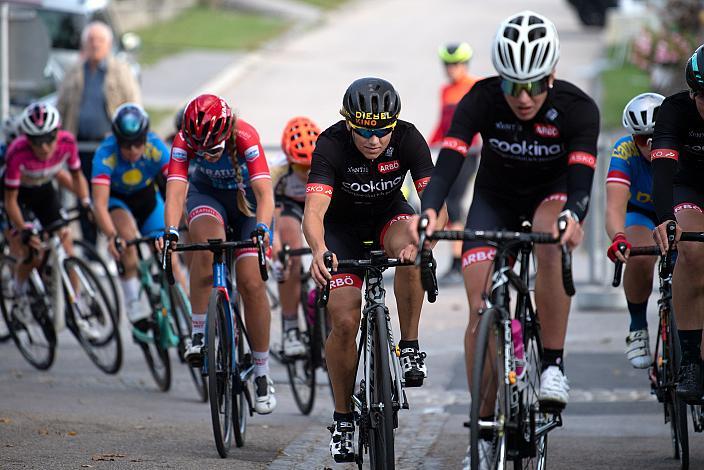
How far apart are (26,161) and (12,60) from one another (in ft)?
19.9

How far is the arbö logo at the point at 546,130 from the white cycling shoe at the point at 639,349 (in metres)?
1.86

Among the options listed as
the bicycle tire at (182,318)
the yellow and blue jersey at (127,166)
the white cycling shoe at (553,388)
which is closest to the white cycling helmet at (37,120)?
the yellow and blue jersey at (127,166)

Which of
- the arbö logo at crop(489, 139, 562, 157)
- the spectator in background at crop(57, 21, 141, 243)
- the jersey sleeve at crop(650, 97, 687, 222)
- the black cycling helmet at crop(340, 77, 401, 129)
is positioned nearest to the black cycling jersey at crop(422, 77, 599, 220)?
the arbö logo at crop(489, 139, 562, 157)

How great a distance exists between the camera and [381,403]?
21.9ft

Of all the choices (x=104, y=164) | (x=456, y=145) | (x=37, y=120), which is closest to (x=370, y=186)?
(x=456, y=145)

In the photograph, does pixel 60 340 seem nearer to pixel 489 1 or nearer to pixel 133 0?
pixel 133 0

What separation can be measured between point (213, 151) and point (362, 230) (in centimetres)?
140

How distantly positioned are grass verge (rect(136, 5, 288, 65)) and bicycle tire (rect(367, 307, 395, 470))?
2182 cm

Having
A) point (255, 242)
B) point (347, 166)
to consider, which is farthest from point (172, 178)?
point (347, 166)

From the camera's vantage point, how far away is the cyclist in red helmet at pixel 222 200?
26.9 ft

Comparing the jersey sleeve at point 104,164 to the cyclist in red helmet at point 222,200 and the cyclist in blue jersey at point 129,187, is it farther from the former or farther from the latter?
the cyclist in red helmet at point 222,200

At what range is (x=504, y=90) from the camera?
676 cm

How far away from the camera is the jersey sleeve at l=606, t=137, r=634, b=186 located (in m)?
7.98

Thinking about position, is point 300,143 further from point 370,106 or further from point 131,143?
point 370,106
